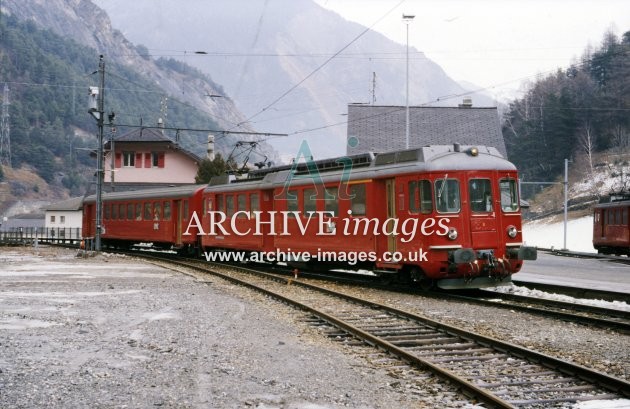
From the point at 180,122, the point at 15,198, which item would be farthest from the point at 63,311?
the point at 180,122

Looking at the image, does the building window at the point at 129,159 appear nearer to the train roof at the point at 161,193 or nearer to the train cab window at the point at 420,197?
the train roof at the point at 161,193

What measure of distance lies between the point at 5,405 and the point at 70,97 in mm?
135396

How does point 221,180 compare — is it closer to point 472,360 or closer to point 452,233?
point 452,233

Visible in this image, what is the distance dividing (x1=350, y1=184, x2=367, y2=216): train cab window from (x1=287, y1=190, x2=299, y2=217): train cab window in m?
2.87

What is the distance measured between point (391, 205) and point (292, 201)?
4574 mm

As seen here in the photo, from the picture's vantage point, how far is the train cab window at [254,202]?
71.3ft

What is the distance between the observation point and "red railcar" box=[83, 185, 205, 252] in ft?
90.7

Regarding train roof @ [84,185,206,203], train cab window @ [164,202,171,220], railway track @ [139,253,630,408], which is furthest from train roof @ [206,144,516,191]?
train cab window @ [164,202,171,220]

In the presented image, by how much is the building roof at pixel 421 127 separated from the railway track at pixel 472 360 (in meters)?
34.5

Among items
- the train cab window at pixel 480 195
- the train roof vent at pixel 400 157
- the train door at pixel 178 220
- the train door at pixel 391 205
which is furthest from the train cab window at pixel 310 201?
the train door at pixel 178 220

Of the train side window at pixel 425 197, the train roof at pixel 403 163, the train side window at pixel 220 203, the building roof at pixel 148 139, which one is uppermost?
the building roof at pixel 148 139

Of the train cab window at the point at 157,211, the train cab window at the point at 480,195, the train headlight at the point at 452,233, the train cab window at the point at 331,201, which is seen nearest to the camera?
the train headlight at the point at 452,233

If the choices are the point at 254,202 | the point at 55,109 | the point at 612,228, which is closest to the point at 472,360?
the point at 254,202

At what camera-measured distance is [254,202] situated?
22.0 m
